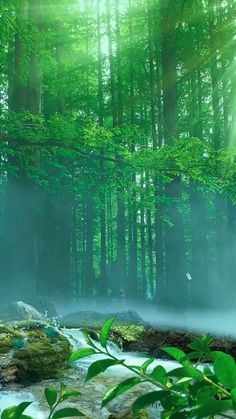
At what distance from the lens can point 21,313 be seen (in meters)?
11.9

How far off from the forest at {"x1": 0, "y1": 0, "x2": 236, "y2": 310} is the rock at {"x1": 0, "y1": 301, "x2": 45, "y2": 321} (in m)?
2.26

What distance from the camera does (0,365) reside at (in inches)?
245

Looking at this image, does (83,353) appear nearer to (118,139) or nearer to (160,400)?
(160,400)

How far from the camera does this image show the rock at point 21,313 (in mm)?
11466

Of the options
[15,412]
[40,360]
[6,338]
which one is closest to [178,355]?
[15,412]

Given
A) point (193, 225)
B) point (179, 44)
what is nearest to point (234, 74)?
point (179, 44)

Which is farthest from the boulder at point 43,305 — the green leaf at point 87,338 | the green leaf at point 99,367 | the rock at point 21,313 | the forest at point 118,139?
the green leaf at point 99,367

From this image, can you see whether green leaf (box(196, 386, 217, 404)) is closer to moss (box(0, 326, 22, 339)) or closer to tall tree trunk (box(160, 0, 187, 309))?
moss (box(0, 326, 22, 339))

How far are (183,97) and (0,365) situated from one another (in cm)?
1978

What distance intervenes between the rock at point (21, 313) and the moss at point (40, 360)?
158 inches

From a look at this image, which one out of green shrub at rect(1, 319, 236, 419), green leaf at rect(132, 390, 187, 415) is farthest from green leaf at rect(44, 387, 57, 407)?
green leaf at rect(132, 390, 187, 415)

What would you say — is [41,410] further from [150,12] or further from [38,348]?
[150,12]

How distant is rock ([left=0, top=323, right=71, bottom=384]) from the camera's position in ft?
20.3

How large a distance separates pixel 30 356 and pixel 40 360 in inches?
6.8
